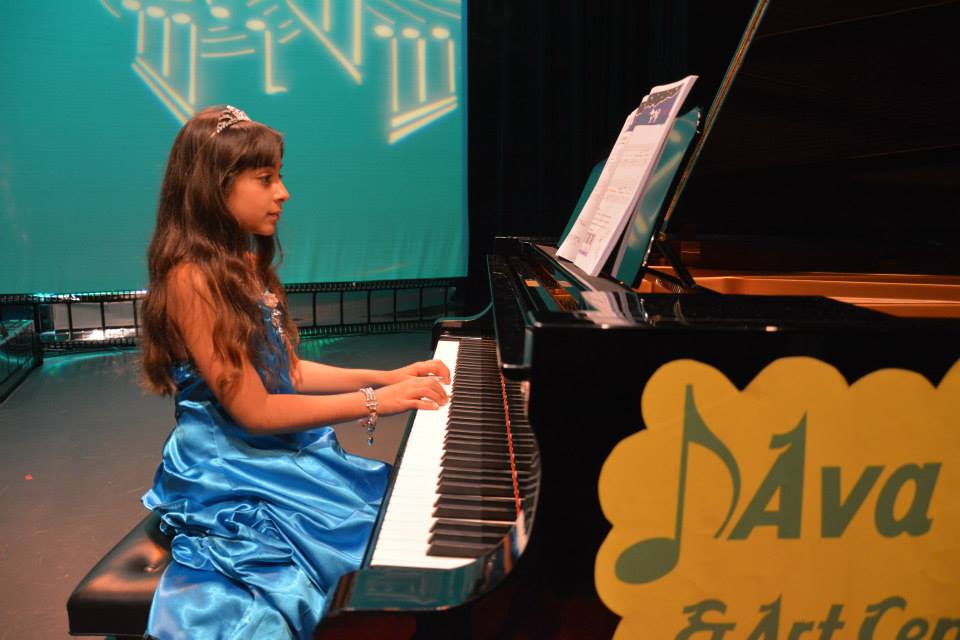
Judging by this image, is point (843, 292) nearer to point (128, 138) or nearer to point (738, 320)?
point (738, 320)

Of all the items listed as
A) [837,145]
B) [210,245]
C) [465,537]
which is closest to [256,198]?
[210,245]

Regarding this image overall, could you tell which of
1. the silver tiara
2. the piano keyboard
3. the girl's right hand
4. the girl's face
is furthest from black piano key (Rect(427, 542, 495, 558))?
the silver tiara

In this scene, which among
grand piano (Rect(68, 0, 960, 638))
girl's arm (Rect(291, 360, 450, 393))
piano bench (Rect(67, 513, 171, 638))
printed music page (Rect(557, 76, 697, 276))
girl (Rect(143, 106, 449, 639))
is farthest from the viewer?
girl's arm (Rect(291, 360, 450, 393))

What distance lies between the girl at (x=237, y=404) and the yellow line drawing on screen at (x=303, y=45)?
12.0ft

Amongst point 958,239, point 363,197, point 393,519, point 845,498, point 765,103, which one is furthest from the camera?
point 363,197

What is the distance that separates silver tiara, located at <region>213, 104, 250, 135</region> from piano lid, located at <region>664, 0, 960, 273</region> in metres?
0.91

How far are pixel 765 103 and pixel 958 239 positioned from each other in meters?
0.84

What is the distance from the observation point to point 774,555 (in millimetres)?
897

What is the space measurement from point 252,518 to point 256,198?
2.09 ft

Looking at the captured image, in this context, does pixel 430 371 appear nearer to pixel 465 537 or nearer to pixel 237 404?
pixel 237 404

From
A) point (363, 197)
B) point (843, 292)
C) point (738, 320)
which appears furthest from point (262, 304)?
point (363, 197)

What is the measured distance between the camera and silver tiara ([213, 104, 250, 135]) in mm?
1449

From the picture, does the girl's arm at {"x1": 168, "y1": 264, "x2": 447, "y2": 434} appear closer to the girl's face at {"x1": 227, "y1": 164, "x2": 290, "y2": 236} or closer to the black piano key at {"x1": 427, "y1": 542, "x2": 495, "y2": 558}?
the girl's face at {"x1": 227, "y1": 164, "x2": 290, "y2": 236}

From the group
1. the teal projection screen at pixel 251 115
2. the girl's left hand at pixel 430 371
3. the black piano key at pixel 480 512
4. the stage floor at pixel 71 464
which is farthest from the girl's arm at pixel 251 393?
the teal projection screen at pixel 251 115
